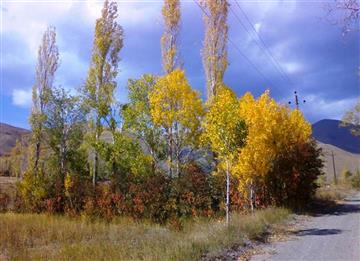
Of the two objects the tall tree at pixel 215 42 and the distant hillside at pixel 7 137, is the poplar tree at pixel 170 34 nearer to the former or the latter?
the tall tree at pixel 215 42

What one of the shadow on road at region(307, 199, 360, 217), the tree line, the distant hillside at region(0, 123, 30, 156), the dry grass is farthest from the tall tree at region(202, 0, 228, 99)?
the distant hillside at region(0, 123, 30, 156)

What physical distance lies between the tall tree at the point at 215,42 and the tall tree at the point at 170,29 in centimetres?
219

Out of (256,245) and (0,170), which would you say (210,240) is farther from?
(0,170)

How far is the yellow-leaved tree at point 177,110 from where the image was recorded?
90.7ft

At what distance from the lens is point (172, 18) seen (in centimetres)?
3278

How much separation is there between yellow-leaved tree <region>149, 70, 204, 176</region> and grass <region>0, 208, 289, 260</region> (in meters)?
6.49

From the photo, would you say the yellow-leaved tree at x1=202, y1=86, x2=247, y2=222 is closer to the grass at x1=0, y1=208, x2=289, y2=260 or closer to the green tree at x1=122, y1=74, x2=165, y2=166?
the grass at x1=0, y1=208, x2=289, y2=260

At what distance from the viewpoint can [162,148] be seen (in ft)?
96.0

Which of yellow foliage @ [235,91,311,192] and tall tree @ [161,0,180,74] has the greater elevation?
tall tree @ [161,0,180,74]

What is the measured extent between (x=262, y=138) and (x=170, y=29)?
44.5 feet

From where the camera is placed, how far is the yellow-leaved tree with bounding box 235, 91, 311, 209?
2111cm

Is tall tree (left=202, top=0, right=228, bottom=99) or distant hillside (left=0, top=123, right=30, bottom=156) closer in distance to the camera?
tall tree (left=202, top=0, right=228, bottom=99)

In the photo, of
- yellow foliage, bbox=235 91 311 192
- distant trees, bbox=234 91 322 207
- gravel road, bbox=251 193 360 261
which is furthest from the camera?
distant trees, bbox=234 91 322 207

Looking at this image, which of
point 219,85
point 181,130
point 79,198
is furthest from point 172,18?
point 79,198
